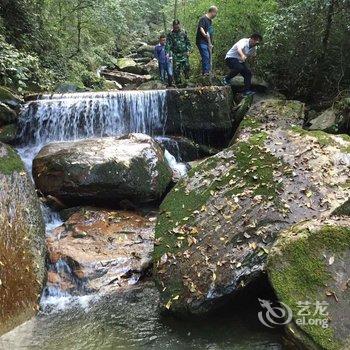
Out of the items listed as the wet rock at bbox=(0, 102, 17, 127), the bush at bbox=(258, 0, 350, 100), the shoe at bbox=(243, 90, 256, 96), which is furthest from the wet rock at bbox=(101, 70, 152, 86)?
the wet rock at bbox=(0, 102, 17, 127)

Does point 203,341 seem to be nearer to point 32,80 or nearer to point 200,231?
point 200,231

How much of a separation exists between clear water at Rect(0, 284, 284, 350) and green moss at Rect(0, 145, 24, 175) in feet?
6.81

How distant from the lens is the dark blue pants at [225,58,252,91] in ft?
34.5

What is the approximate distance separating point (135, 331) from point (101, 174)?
311 cm

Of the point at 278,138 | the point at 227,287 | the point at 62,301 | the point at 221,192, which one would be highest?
the point at 278,138

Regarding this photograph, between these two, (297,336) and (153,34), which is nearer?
(297,336)

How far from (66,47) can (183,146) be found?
8.92m

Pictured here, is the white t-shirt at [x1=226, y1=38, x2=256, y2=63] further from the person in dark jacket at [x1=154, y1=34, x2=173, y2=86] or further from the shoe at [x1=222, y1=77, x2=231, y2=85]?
the person in dark jacket at [x1=154, y1=34, x2=173, y2=86]

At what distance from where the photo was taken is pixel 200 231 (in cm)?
516

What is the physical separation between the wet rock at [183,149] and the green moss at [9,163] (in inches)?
150

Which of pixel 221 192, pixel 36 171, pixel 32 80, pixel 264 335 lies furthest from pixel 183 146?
pixel 264 335

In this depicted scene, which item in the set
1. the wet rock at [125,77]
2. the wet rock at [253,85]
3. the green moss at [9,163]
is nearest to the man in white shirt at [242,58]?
the wet rock at [253,85]

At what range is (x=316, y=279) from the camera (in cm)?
406

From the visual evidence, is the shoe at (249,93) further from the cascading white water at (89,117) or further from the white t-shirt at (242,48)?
the cascading white water at (89,117)
